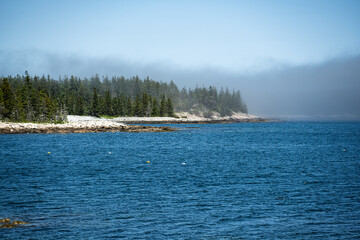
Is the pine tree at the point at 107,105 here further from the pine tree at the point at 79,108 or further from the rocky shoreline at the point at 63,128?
the rocky shoreline at the point at 63,128

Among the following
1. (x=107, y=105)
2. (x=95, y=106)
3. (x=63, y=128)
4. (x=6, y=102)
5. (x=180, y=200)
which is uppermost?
(x=107, y=105)

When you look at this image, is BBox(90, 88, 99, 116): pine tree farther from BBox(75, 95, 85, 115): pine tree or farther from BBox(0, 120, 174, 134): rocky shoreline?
BBox(0, 120, 174, 134): rocky shoreline

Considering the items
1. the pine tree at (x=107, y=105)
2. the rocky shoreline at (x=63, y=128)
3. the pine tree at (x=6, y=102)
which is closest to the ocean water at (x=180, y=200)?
the rocky shoreline at (x=63, y=128)

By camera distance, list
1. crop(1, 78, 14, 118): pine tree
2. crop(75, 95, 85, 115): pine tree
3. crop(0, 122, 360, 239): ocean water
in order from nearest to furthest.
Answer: crop(0, 122, 360, 239): ocean water < crop(1, 78, 14, 118): pine tree < crop(75, 95, 85, 115): pine tree

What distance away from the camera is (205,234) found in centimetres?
1705

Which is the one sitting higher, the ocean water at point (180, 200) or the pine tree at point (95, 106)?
the pine tree at point (95, 106)

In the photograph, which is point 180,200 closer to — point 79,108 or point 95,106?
point 79,108

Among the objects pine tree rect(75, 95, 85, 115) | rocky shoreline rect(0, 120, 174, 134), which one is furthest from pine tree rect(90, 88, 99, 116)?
rocky shoreline rect(0, 120, 174, 134)

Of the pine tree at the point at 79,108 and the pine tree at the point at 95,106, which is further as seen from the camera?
the pine tree at the point at 95,106

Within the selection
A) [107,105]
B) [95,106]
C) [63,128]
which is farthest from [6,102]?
[107,105]

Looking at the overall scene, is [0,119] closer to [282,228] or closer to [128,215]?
[128,215]

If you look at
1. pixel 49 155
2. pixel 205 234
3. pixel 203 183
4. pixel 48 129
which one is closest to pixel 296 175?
pixel 203 183

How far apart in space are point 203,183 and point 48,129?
75871mm

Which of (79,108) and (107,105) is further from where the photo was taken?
(107,105)
